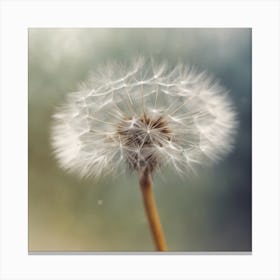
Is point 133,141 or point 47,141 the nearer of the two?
point 133,141

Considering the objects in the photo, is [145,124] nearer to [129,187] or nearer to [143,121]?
[143,121]

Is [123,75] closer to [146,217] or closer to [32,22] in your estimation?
[32,22]

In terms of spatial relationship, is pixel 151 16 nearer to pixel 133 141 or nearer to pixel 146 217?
pixel 133 141

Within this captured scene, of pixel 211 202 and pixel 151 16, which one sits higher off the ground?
pixel 151 16
